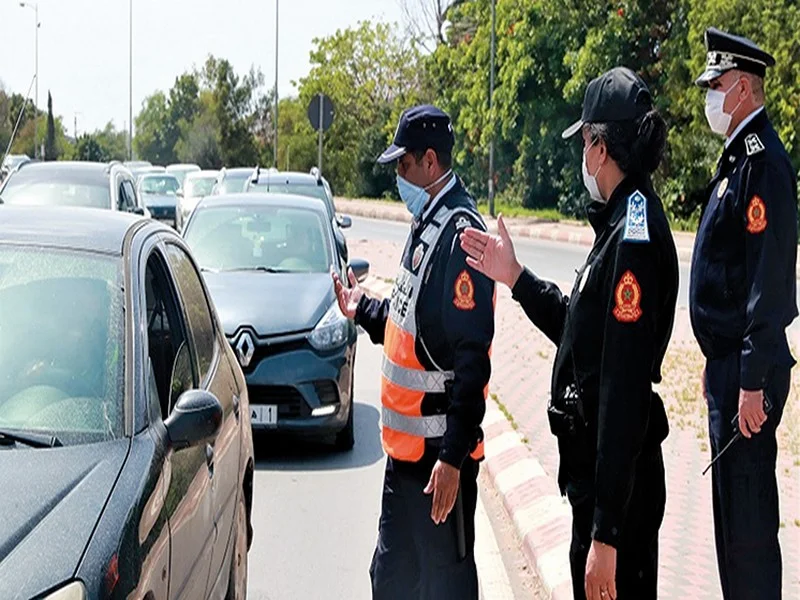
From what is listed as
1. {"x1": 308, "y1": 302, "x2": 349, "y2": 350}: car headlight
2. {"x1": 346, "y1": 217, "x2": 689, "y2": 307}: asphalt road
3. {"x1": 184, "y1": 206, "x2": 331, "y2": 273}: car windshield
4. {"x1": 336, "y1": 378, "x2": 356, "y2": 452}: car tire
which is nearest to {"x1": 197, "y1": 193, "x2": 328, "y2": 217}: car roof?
{"x1": 184, "y1": 206, "x2": 331, "y2": 273}: car windshield

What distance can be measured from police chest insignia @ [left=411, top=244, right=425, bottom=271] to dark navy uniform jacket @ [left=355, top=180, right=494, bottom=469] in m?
0.02

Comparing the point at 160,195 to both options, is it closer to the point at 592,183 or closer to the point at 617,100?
the point at 592,183

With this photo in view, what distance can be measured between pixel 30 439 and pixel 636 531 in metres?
1.70

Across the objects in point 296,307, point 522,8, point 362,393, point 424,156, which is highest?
point 522,8

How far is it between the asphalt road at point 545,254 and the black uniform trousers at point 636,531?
10915 millimetres

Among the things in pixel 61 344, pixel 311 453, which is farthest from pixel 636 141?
pixel 311 453

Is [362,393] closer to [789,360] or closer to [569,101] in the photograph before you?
[789,360]

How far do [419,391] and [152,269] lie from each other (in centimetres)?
101

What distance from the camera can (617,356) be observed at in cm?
319

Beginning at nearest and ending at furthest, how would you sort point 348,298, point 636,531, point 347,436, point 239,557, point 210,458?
point 636,531, point 210,458, point 348,298, point 239,557, point 347,436

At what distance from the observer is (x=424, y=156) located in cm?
430

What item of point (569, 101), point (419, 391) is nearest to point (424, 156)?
point (419, 391)

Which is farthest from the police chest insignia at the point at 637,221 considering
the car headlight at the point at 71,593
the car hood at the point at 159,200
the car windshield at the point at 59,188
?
the car hood at the point at 159,200

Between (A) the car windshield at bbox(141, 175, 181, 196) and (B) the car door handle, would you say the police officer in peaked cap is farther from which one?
(A) the car windshield at bbox(141, 175, 181, 196)
